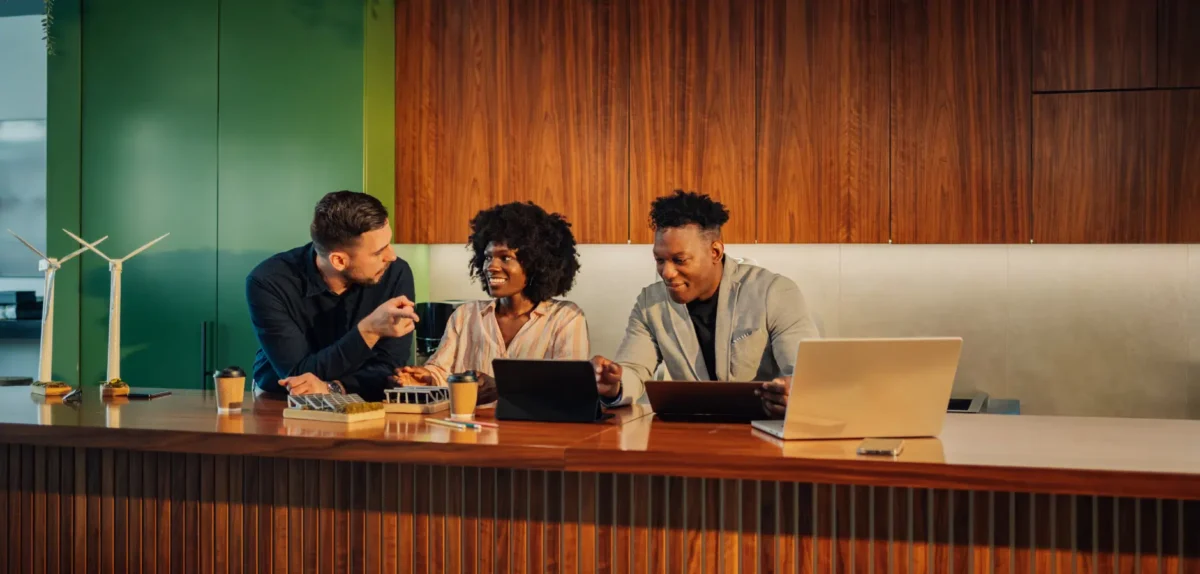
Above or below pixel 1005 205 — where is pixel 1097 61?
above

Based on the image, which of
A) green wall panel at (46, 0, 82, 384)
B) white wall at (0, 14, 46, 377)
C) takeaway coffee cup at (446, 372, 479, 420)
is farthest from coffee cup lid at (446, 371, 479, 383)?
white wall at (0, 14, 46, 377)

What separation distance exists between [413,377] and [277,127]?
5.97 feet

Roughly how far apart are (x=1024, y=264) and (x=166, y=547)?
3.39 metres

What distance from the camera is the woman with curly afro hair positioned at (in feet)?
10.4

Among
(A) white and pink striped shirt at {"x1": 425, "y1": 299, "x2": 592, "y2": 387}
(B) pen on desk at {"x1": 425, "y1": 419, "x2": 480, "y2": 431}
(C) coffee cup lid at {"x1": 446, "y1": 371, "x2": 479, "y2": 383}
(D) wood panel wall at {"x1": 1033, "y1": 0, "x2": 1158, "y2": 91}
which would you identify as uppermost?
(D) wood panel wall at {"x1": 1033, "y1": 0, "x2": 1158, "y2": 91}

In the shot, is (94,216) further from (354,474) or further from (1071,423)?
(1071,423)

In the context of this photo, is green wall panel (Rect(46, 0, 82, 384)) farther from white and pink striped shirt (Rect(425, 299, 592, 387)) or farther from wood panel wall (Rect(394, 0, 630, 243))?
white and pink striped shirt (Rect(425, 299, 592, 387))

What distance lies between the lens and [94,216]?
4.49 meters

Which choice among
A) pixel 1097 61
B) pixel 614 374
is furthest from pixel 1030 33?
pixel 614 374

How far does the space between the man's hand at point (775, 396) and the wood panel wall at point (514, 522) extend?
35cm

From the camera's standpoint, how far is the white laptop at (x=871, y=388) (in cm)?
203

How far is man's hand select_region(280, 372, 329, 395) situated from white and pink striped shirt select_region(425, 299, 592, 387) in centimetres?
34

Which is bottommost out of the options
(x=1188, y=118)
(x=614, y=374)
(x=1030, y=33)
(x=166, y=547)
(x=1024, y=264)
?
(x=166, y=547)

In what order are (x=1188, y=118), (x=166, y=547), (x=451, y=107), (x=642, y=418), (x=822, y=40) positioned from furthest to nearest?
(x=451, y=107) → (x=822, y=40) → (x=1188, y=118) → (x=642, y=418) → (x=166, y=547)
